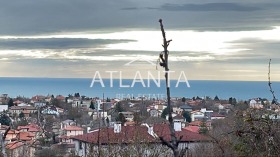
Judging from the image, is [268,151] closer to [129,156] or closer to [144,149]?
[129,156]

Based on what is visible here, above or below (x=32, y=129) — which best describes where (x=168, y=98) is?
above

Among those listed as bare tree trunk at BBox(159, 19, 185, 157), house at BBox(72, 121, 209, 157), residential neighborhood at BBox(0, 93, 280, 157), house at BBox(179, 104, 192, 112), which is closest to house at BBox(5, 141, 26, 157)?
residential neighborhood at BBox(0, 93, 280, 157)

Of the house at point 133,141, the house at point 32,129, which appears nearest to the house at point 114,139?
the house at point 133,141

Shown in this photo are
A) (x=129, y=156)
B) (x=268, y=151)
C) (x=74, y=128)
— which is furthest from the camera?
(x=74, y=128)

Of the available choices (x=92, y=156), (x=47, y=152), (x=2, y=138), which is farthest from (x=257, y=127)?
(x=47, y=152)

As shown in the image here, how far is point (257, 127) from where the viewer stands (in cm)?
358

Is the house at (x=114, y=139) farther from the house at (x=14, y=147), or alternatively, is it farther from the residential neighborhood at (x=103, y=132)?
the house at (x=14, y=147)

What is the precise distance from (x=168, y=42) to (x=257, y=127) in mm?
2012

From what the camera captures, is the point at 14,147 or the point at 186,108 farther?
the point at 186,108

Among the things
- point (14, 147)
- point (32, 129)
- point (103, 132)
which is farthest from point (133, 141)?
point (14, 147)

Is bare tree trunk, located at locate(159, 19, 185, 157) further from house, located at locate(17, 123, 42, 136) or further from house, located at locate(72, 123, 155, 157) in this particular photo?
house, located at locate(17, 123, 42, 136)

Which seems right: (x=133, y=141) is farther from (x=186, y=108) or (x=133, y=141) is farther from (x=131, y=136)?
(x=186, y=108)

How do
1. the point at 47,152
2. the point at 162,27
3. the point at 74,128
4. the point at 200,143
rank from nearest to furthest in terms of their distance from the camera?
the point at 162,27 < the point at 47,152 < the point at 200,143 < the point at 74,128

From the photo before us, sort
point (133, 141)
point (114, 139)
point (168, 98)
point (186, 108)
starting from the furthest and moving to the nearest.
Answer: point (186, 108) → point (133, 141) → point (114, 139) → point (168, 98)
